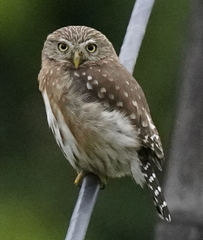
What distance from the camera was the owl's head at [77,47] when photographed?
4.07m

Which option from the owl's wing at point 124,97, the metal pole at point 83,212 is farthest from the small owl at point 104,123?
the metal pole at point 83,212

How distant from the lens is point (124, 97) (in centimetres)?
391

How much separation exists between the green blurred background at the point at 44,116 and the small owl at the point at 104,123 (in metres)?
3.53

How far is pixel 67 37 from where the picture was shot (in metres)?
4.12

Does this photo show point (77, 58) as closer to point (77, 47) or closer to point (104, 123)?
point (77, 47)

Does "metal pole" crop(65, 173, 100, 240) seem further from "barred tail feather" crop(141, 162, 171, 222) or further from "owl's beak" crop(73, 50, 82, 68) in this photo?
"owl's beak" crop(73, 50, 82, 68)

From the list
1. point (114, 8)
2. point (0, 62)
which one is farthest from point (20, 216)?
point (114, 8)

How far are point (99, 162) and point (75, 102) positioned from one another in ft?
0.75

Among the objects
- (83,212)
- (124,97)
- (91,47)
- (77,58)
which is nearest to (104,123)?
(124,97)

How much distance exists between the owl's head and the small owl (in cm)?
6

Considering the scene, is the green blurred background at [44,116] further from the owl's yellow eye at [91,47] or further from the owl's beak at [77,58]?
the owl's beak at [77,58]

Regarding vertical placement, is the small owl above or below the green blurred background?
above

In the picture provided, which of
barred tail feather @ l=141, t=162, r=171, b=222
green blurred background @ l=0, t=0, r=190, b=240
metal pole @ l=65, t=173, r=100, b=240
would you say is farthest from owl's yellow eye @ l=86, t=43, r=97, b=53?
green blurred background @ l=0, t=0, r=190, b=240

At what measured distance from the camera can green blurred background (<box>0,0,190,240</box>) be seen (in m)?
7.77
